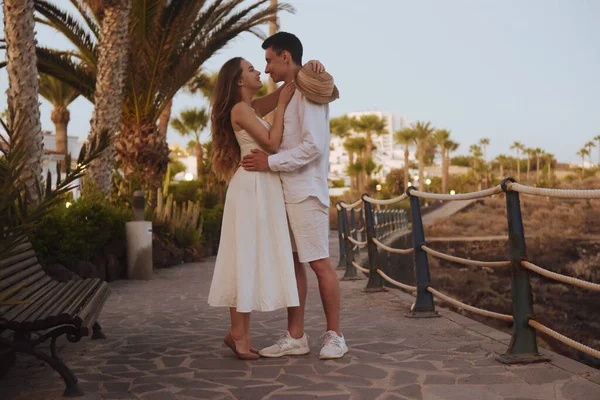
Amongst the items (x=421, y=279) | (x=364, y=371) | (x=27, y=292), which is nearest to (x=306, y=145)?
(x=364, y=371)

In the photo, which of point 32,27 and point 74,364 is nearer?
point 74,364

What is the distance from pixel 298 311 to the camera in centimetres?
454

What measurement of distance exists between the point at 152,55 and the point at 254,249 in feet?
38.5

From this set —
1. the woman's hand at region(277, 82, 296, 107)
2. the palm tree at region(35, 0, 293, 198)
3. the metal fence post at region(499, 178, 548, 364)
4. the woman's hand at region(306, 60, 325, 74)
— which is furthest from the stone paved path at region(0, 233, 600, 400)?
the palm tree at region(35, 0, 293, 198)

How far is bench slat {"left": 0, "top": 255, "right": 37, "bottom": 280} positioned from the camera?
13.4 feet

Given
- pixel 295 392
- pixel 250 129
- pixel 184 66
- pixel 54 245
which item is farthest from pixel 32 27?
pixel 295 392

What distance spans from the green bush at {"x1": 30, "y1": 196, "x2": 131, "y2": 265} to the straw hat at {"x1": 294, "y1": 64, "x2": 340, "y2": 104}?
15.7 ft

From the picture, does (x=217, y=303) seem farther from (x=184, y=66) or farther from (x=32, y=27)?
(x=184, y=66)

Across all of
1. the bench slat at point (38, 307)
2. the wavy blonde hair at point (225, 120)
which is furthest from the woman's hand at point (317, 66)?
the bench slat at point (38, 307)

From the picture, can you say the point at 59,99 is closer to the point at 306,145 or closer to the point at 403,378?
the point at 306,145

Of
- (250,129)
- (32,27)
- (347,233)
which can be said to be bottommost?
(347,233)

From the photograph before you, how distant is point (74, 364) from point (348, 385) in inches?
71.6

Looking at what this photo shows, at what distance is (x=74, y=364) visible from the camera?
448 centimetres

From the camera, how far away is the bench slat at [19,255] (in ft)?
13.8
